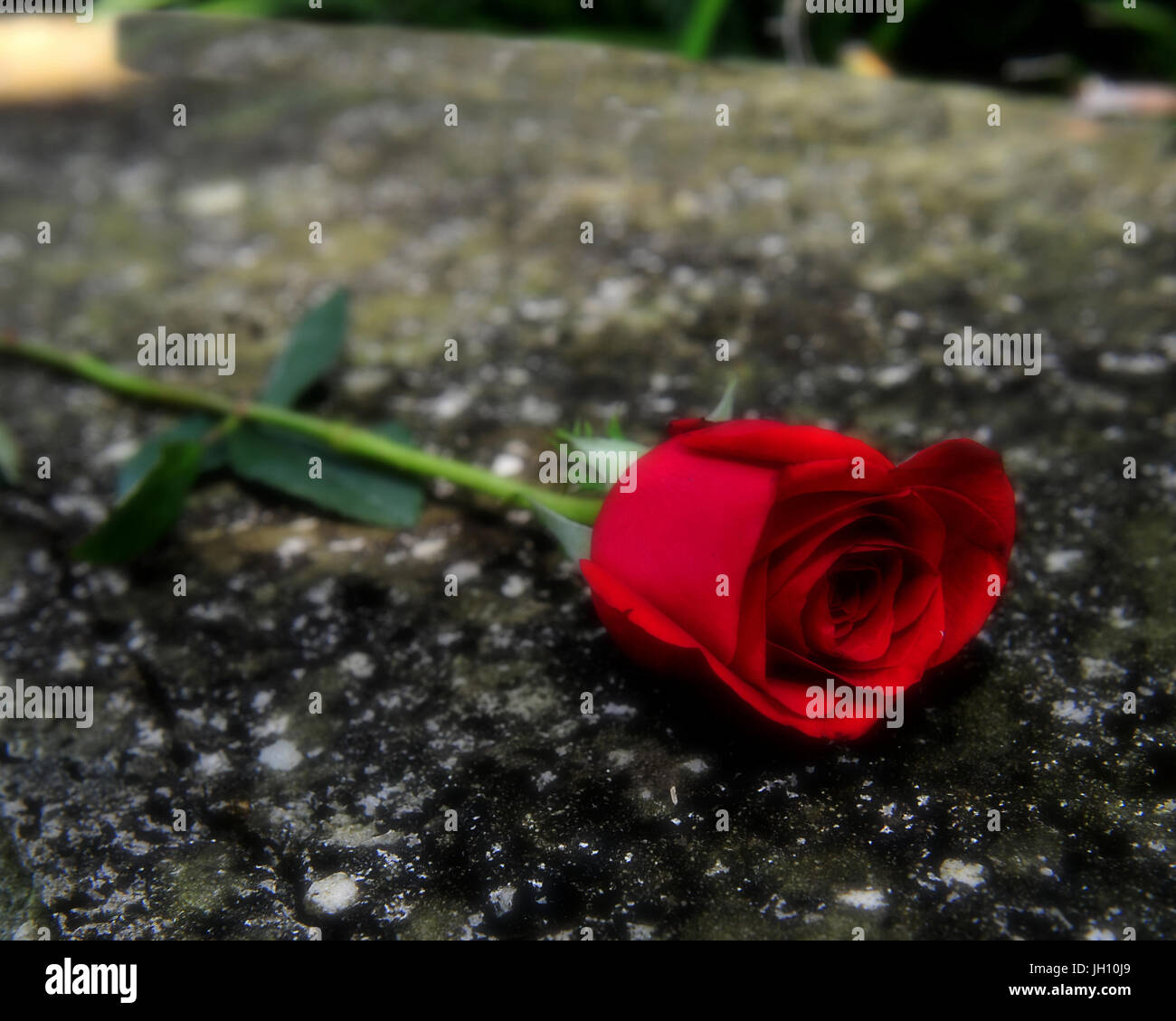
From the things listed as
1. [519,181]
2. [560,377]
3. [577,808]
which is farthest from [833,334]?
[577,808]

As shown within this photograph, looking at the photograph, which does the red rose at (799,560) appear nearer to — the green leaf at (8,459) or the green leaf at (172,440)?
the green leaf at (172,440)

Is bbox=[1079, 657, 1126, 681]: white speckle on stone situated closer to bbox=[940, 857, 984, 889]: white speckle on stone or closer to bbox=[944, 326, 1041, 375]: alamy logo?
bbox=[940, 857, 984, 889]: white speckle on stone

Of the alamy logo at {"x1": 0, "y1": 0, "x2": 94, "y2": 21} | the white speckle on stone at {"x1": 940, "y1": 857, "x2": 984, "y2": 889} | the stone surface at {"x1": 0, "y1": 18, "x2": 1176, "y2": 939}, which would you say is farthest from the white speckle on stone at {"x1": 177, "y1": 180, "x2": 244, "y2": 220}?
the white speckle on stone at {"x1": 940, "y1": 857, "x2": 984, "y2": 889}

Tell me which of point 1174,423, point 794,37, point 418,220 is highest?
point 794,37

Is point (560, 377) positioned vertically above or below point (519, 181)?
below

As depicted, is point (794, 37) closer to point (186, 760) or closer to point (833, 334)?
point (833, 334)

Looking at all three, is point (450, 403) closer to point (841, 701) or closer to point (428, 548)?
point (428, 548)
